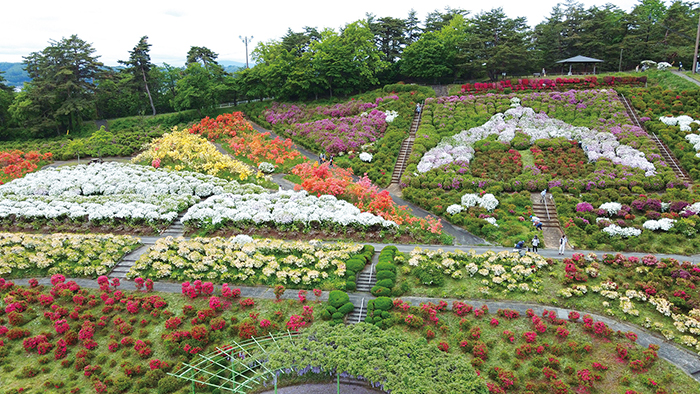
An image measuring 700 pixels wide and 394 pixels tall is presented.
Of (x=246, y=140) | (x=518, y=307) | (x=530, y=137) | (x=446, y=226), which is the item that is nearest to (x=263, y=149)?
(x=246, y=140)

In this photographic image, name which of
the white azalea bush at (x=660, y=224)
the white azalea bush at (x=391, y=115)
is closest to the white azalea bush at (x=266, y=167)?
the white azalea bush at (x=391, y=115)

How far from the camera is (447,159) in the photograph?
35.8 m

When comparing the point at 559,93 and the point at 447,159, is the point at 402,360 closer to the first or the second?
the point at 447,159

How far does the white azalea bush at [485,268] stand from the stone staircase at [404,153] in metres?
12.4

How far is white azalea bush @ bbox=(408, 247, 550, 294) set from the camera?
21594 mm

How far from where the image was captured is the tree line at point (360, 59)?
51.3m

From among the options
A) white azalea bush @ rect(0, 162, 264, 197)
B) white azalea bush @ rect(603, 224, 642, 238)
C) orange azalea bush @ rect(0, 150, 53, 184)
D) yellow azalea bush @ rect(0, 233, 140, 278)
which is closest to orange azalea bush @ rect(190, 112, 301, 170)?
white azalea bush @ rect(0, 162, 264, 197)

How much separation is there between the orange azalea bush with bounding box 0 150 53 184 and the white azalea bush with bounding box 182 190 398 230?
2422 centimetres

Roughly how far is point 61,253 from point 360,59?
128ft

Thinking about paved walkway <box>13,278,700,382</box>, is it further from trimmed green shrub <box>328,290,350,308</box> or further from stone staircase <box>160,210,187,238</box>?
stone staircase <box>160,210,187,238</box>

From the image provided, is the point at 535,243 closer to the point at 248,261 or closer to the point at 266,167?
the point at 248,261

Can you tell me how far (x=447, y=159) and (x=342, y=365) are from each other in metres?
23.9

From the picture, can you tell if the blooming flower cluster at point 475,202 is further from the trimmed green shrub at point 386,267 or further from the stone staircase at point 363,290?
the trimmed green shrub at point 386,267

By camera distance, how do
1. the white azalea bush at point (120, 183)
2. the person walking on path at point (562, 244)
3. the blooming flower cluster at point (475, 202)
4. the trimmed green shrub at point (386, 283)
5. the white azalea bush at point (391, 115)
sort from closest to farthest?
the trimmed green shrub at point (386, 283), the person walking on path at point (562, 244), the blooming flower cluster at point (475, 202), the white azalea bush at point (120, 183), the white azalea bush at point (391, 115)
